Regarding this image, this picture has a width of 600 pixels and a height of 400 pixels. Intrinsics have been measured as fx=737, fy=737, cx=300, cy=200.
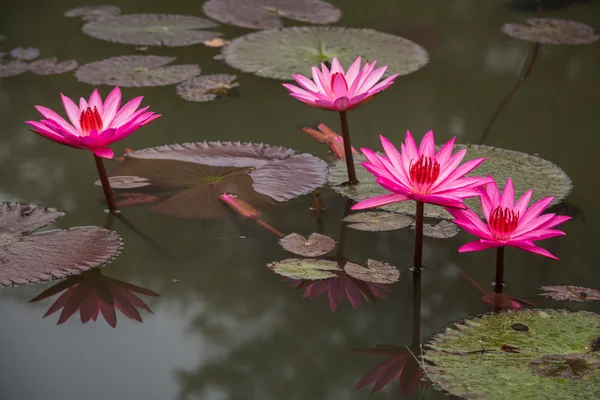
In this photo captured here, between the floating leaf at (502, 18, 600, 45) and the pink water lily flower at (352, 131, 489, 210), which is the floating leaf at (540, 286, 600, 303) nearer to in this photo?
the pink water lily flower at (352, 131, 489, 210)

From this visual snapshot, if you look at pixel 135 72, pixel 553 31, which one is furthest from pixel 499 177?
pixel 553 31

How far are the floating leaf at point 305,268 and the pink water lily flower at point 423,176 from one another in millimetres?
201

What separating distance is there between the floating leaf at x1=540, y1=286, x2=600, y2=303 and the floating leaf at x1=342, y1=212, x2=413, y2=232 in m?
0.41

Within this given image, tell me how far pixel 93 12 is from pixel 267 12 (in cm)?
95

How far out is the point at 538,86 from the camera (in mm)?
3107

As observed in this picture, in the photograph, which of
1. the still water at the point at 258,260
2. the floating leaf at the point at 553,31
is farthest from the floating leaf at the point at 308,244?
the floating leaf at the point at 553,31

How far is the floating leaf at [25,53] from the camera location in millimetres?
3301

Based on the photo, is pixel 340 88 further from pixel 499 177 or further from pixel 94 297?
pixel 94 297

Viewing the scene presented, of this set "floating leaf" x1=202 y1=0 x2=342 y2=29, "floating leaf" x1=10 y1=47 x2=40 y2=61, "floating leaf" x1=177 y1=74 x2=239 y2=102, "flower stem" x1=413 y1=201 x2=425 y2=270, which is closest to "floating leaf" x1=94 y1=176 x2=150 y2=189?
"floating leaf" x1=177 y1=74 x2=239 y2=102

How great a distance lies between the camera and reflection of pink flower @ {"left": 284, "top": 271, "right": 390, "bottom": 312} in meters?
1.69

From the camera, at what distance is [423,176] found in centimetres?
160

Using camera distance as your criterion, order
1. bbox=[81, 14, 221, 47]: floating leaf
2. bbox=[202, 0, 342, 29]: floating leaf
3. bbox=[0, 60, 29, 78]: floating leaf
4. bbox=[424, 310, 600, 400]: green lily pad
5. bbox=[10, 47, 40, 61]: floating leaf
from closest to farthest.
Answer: bbox=[424, 310, 600, 400]: green lily pad, bbox=[0, 60, 29, 78]: floating leaf, bbox=[10, 47, 40, 61]: floating leaf, bbox=[81, 14, 221, 47]: floating leaf, bbox=[202, 0, 342, 29]: floating leaf

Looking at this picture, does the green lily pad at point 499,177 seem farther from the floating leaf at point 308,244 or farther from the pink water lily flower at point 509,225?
the pink water lily flower at point 509,225

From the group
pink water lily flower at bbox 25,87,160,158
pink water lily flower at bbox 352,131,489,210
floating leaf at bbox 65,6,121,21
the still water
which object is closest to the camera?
the still water
